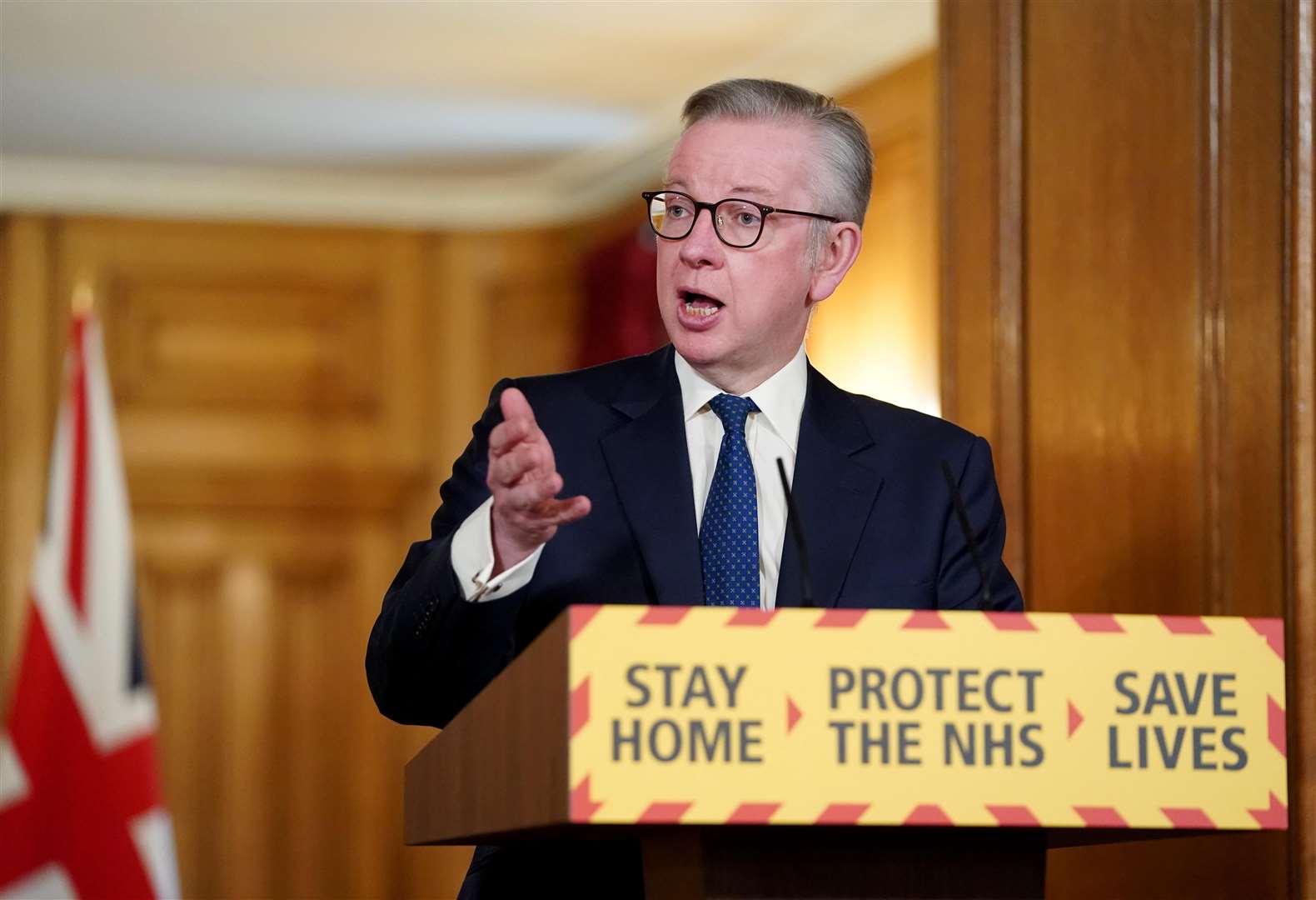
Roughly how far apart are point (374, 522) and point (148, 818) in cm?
260

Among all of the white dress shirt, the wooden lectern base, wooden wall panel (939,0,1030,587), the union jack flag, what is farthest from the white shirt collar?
the union jack flag

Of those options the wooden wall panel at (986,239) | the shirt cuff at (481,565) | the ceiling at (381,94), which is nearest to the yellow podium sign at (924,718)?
the shirt cuff at (481,565)

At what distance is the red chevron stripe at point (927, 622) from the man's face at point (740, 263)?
0.80 m

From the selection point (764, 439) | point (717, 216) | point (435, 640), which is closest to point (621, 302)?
point (717, 216)

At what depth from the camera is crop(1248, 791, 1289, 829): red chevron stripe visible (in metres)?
1.20

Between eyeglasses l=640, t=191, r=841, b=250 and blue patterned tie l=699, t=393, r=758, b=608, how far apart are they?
28 cm

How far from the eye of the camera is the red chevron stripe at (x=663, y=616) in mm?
1106

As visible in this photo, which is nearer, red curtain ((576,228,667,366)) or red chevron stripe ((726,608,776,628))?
red chevron stripe ((726,608,776,628))

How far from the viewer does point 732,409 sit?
73.7 inches

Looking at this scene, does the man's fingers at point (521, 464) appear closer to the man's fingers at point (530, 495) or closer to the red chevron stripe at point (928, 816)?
the man's fingers at point (530, 495)

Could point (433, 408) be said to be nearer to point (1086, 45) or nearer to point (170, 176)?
point (170, 176)

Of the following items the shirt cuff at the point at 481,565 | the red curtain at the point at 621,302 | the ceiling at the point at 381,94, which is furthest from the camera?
the red curtain at the point at 621,302

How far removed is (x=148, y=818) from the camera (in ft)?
14.0

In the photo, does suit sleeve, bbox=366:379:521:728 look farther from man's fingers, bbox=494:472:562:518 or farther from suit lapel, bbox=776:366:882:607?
suit lapel, bbox=776:366:882:607
